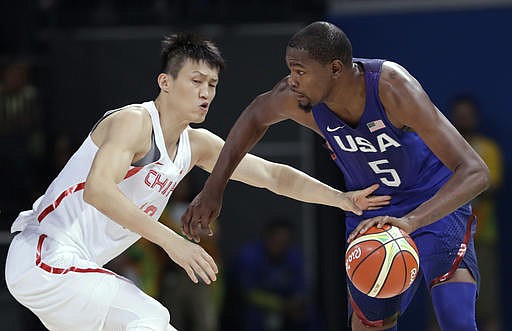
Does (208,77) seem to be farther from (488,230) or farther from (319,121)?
(488,230)

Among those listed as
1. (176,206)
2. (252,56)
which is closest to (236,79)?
(252,56)

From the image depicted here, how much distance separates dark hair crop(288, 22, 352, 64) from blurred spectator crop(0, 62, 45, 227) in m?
4.77

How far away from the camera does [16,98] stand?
941 cm

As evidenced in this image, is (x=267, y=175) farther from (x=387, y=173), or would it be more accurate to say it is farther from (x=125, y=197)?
(x=125, y=197)

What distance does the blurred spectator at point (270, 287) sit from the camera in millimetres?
9133

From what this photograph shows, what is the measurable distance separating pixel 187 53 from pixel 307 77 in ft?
2.30

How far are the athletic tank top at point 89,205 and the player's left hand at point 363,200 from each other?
0.89m

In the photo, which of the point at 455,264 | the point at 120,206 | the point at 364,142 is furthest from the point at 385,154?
the point at 120,206

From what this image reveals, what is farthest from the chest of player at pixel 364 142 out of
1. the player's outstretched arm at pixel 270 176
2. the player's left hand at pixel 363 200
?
the player's outstretched arm at pixel 270 176

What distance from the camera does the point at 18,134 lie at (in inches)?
370

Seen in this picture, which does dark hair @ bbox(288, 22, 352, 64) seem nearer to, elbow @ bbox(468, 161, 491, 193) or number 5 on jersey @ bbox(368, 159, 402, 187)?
number 5 on jersey @ bbox(368, 159, 402, 187)

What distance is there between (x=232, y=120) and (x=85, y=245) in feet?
14.9

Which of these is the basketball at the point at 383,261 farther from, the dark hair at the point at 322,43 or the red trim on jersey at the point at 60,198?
the red trim on jersey at the point at 60,198

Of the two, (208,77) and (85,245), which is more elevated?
(208,77)
